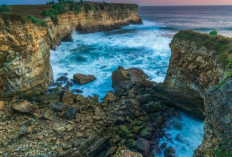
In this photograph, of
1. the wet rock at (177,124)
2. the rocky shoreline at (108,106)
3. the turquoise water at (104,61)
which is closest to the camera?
the rocky shoreline at (108,106)

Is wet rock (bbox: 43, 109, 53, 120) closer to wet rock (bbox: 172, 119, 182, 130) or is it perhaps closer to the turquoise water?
the turquoise water

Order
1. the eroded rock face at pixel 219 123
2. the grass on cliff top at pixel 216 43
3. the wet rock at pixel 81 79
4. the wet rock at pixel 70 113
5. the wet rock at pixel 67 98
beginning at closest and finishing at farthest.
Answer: the eroded rock face at pixel 219 123
the grass on cliff top at pixel 216 43
the wet rock at pixel 70 113
the wet rock at pixel 67 98
the wet rock at pixel 81 79

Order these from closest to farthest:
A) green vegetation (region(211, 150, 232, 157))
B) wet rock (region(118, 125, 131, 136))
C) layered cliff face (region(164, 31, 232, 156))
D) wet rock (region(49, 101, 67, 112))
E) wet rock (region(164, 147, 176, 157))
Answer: green vegetation (region(211, 150, 232, 157))
layered cliff face (region(164, 31, 232, 156))
wet rock (region(164, 147, 176, 157))
wet rock (region(118, 125, 131, 136))
wet rock (region(49, 101, 67, 112))

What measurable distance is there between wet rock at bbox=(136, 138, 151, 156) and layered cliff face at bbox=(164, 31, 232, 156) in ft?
10.7

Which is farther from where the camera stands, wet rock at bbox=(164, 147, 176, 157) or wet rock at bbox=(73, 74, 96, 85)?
wet rock at bbox=(73, 74, 96, 85)

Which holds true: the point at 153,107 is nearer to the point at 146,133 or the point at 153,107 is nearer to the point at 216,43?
the point at 146,133

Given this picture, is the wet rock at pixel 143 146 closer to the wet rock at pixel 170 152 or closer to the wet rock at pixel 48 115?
the wet rock at pixel 170 152

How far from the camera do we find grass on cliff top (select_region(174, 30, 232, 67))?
7845 mm

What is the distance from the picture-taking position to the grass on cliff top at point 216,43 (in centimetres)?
785

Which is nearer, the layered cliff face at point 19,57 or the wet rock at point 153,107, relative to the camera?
the layered cliff face at point 19,57

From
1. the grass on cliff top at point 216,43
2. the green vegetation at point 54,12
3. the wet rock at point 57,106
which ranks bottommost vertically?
the wet rock at point 57,106

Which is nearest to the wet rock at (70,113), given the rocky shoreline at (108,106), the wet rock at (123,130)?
the rocky shoreline at (108,106)

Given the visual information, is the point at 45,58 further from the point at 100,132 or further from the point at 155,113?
the point at 155,113

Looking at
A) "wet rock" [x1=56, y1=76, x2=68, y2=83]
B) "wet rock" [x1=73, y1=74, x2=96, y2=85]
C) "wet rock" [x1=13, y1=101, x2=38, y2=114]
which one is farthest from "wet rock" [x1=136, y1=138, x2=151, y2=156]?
"wet rock" [x1=56, y1=76, x2=68, y2=83]
